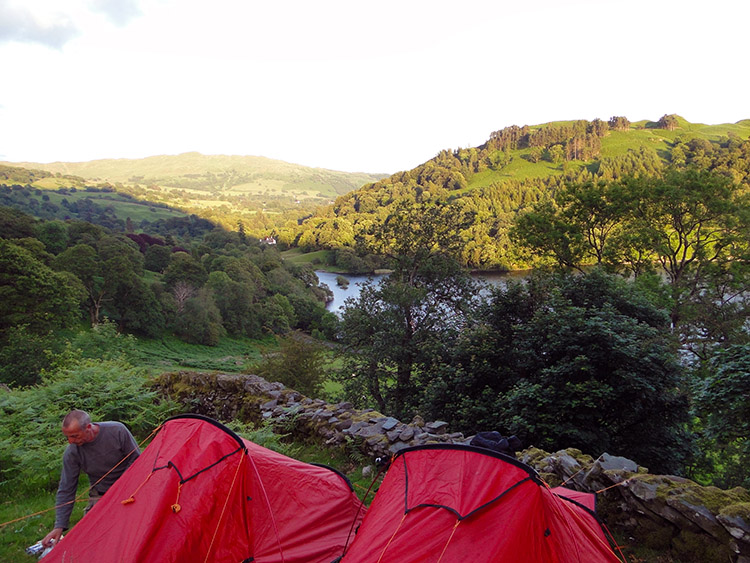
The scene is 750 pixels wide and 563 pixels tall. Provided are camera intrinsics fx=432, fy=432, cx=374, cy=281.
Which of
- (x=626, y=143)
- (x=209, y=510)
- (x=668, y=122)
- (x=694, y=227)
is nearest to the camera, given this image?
(x=209, y=510)

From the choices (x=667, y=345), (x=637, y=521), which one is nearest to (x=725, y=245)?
(x=667, y=345)

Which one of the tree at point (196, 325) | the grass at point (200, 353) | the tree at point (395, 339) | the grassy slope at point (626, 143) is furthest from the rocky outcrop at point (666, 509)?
the grassy slope at point (626, 143)

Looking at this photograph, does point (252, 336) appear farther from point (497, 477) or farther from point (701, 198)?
point (497, 477)

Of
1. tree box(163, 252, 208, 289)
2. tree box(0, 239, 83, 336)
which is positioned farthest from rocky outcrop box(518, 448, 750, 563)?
tree box(163, 252, 208, 289)

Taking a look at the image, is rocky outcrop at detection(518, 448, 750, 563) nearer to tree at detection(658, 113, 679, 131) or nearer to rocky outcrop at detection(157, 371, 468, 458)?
rocky outcrop at detection(157, 371, 468, 458)

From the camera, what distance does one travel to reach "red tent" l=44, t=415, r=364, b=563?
16.8ft

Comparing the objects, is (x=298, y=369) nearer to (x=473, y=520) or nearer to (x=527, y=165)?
(x=473, y=520)

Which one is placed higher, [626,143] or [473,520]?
[626,143]

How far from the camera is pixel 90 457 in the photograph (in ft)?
19.2

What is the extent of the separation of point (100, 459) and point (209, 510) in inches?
68.8

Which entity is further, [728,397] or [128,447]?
[728,397]

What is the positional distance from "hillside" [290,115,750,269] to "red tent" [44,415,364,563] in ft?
318

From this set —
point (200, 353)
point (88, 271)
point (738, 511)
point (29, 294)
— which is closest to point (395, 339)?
point (738, 511)

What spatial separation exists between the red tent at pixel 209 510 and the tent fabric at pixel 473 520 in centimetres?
150
